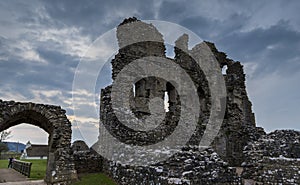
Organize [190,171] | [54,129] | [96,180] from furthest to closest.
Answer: [54,129] → [96,180] → [190,171]

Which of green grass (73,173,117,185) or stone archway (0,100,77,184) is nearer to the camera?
green grass (73,173,117,185)

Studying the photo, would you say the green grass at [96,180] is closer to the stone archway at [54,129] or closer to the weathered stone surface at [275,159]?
the stone archway at [54,129]

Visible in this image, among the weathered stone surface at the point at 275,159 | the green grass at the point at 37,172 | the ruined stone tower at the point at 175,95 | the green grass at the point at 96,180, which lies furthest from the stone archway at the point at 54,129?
the weathered stone surface at the point at 275,159

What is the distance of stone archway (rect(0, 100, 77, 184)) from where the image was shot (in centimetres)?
1292

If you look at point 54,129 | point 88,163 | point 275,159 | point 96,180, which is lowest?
point 96,180

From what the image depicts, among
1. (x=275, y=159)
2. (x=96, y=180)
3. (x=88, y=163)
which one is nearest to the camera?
(x=275, y=159)

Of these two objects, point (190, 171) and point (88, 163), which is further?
point (88, 163)

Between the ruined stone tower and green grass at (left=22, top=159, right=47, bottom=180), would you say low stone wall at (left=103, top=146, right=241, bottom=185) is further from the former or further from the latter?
green grass at (left=22, top=159, right=47, bottom=180)

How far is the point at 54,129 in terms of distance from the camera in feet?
44.8

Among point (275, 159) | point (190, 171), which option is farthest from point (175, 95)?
point (190, 171)

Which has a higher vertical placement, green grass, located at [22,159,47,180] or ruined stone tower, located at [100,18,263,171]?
ruined stone tower, located at [100,18,263,171]

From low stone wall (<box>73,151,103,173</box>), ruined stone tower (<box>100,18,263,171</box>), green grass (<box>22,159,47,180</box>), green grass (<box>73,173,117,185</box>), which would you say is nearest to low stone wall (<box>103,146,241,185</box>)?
green grass (<box>73,173,117,185</box>)

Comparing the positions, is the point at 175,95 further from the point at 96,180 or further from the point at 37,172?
the point at 37,172

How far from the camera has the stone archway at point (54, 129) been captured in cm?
1292
